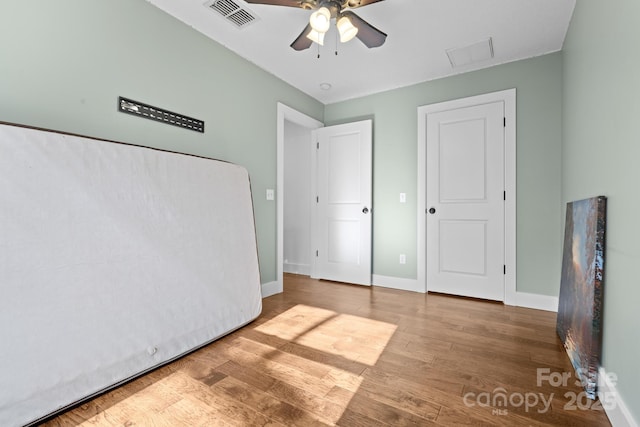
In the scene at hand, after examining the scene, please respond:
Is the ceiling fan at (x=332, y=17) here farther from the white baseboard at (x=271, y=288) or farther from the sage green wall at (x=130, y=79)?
the white baseboard at (x=271, y=288)

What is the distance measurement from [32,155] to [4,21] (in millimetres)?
832

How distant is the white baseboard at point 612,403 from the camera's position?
3.71 feet

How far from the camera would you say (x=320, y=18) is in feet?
6.01

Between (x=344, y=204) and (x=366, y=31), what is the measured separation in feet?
7.28

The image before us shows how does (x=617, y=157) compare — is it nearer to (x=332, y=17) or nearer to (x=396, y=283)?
(x=332, y=17)

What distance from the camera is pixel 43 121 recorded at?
168cm

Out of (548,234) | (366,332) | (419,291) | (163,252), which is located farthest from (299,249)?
(548,234)

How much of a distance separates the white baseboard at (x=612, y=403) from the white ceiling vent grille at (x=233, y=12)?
3145 mm

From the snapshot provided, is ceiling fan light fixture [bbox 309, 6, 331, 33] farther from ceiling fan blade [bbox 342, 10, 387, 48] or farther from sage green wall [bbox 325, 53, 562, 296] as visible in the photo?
sage green wall [bbox 325, 53, 562, 296]

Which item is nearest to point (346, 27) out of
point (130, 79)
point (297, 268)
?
point (130, 79)

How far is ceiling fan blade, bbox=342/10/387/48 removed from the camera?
194 centimetres

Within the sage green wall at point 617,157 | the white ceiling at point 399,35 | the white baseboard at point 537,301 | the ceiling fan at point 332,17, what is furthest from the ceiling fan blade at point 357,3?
the white baseboard at point 537,301

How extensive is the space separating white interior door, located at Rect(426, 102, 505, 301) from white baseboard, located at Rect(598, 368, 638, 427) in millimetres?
1719

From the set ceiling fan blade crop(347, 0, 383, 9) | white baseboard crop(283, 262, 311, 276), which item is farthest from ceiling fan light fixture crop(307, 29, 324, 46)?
white baseboard crop(283, 262, 311, 276)
